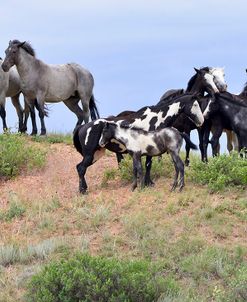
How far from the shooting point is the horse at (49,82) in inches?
870

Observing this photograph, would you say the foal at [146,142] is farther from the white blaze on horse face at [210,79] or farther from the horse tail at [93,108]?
the horse tail at [93,108]

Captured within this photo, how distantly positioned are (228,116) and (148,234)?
4.61 m

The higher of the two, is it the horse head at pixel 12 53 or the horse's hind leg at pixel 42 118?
the horse head at pixel 12 53

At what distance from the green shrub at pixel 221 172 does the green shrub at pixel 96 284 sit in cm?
408

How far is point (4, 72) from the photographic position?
74.2 ft

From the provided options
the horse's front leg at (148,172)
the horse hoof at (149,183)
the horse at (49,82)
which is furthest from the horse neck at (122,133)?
the horse at (49,82)

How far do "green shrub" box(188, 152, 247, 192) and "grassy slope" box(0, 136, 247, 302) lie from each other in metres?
0.18

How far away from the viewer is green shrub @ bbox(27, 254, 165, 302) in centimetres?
1228

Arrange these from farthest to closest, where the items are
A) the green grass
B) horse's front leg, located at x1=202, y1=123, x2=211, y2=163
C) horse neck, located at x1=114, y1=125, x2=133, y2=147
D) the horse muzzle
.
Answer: the green grass
the horse muzzle
horse's front leg, located at x1=202, y1=123, x2=211, y2=163
horse neck, located at x1=114, y1=125, x2=133, y2=147

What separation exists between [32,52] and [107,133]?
6.50m

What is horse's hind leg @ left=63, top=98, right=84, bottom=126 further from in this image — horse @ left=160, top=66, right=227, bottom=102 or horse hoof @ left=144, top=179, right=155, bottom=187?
horse hoof @ left=144, top=179, right=155, bottom=187

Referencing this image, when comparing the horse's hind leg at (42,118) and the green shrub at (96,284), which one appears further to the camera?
the horse's hind leg at (42,118)

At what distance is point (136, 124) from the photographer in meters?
17.4

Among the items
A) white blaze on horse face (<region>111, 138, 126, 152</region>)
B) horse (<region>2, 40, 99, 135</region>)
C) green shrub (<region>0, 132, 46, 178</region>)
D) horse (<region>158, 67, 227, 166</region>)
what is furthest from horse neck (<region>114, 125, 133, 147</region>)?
horse (<region>2, 40, 99, 135</region>)
